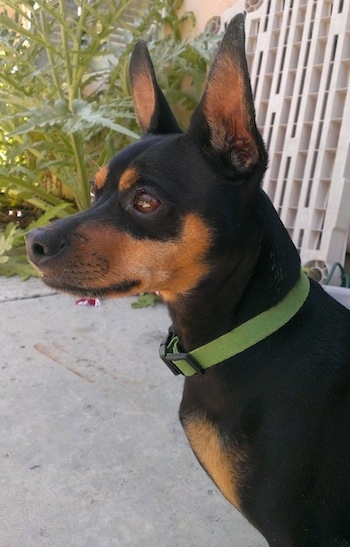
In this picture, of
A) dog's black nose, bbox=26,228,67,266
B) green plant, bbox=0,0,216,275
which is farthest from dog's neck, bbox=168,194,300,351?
green plant, bbox=0,0,216,275

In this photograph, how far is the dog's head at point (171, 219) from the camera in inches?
60.4

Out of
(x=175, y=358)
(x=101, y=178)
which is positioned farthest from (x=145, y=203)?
(x=175, y=358)

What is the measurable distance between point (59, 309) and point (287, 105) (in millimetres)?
2137

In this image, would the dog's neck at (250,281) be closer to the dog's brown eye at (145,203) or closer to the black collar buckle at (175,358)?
the black collar buckle at (175,358)

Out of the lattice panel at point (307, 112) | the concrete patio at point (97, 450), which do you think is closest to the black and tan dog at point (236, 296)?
the concrete patio at point (97, 450)

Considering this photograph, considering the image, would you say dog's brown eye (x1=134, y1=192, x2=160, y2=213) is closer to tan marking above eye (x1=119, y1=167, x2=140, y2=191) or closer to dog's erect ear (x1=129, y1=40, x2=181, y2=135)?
tan marking above eye (x1=119, y1=167, x2=140, y2=191)

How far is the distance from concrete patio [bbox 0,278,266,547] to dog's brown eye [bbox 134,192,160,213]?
1064 mm

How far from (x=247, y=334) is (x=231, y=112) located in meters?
0.62

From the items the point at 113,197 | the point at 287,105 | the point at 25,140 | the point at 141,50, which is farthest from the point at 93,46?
the point at 113,197

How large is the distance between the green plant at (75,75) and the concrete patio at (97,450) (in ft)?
4.51

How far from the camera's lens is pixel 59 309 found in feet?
12.2

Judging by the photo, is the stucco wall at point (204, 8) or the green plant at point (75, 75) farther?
the stucco wall at point (204, 8)

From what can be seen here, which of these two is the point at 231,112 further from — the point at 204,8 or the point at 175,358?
the point at 204,8

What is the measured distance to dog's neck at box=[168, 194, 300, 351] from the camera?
1.57m
